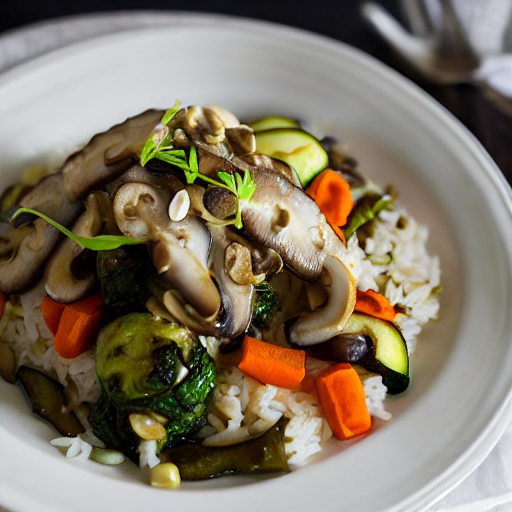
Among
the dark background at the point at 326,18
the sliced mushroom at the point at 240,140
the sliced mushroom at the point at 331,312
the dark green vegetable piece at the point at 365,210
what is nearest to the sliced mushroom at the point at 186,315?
the sliced mushroom at the point at 331,312

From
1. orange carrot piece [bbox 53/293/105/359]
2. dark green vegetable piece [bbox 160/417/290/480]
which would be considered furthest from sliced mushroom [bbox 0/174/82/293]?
dark green vegetable piece [bbox 160/417/290/480]

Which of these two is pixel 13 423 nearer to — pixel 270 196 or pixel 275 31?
pixel 270 196

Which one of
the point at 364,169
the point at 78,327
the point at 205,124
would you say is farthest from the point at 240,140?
the point at 364,169

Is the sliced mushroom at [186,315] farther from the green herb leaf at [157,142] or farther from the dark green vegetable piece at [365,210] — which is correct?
the dark green vegetable piece at [365,210]

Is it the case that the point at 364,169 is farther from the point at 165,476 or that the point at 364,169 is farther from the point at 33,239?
the point at 165,476

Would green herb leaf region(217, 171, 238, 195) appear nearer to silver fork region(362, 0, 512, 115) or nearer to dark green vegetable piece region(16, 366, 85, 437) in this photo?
dark green vegetable piece region(16, 366, 85, 437)
